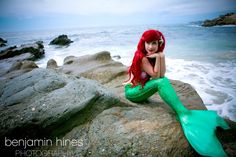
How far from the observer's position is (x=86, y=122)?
2287mm

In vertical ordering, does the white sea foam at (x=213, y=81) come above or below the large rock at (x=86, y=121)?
below

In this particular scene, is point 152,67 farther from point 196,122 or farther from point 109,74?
point 109,74

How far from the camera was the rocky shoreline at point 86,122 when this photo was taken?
1.95 metres

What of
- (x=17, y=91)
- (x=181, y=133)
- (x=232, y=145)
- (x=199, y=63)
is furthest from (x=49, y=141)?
(x=199, y=63)

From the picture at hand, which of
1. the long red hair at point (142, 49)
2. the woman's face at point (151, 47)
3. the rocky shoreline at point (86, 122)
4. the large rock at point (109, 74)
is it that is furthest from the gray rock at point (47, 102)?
the large rock at point (109, 74)

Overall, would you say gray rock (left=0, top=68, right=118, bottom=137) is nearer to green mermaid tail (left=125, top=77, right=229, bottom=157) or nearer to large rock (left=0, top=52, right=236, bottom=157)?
large rock (left=0, top=52, right=236, bottom=157)

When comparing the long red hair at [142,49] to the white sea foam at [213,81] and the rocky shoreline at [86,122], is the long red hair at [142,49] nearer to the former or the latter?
the rocky shoreline at [86,122]

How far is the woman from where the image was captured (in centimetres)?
191

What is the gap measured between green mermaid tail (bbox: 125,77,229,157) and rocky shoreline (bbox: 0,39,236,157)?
0.41 ft

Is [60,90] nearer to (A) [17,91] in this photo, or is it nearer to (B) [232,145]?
(A) [17,91]

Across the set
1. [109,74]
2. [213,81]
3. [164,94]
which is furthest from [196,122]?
[213,81]

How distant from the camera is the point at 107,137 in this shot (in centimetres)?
206

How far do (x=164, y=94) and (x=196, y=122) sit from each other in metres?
0.57

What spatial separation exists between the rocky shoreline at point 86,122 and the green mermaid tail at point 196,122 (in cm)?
13
